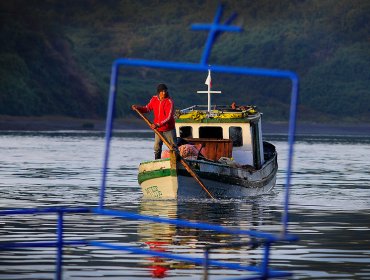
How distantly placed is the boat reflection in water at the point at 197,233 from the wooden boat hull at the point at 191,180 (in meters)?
0.34

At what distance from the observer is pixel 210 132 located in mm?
42875

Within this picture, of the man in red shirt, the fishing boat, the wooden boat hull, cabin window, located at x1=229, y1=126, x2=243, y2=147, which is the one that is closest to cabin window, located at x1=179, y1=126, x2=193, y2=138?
the fishing boat

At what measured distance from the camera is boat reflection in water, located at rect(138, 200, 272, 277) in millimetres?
24234

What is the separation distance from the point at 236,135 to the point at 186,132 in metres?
1.69

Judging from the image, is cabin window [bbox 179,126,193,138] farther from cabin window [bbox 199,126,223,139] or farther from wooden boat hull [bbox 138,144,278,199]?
wooden boat hull [bbox 138,144,278,199]

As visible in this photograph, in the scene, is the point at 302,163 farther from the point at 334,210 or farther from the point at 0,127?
the point at 0,127

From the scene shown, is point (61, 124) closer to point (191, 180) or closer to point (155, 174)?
point (155, 174)

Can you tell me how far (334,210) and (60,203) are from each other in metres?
8.22

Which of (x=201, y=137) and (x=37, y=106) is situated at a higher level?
(x=37, y=106)

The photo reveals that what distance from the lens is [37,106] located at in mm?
180000

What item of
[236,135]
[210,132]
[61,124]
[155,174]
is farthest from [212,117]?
[61,124]

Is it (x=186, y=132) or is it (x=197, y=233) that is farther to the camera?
(x=186, y=132)

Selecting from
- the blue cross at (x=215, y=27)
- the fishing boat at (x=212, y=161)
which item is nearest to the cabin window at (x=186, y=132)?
the fishing boat at (x=212, y=161)

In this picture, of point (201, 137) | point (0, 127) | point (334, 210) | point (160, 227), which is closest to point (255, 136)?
point (201, 137)
